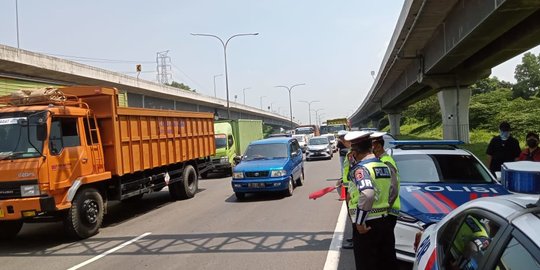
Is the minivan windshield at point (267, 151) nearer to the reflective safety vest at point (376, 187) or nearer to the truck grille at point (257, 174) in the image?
the truck grille at point (257, 174)

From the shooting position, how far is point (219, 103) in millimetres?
55500

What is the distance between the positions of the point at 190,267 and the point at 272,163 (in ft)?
23.1

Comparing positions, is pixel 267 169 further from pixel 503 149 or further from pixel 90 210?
pixel 503 149

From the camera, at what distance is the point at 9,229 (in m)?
9.67

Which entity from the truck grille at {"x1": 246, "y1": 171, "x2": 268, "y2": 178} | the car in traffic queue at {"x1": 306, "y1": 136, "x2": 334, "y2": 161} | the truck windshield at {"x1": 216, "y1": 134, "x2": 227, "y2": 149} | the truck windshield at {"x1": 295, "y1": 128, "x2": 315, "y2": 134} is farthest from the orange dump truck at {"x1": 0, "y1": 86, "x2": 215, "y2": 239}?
the truck windshield at {"x1": 295, "y1": 128, "x2": 315, "y2": 134}

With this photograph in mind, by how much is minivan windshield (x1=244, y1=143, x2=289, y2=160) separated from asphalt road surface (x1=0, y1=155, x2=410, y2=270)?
1.82m

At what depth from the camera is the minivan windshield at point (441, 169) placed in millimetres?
7152

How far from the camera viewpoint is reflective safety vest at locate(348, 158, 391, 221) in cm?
448

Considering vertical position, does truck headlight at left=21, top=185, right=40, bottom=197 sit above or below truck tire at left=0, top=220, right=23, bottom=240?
above

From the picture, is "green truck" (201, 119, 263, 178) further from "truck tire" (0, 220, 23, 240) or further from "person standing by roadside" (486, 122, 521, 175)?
"person standing by roadside" (486, 122, 521, 175)

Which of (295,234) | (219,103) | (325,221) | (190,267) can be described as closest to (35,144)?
(190,267)

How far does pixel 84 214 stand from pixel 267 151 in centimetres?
643

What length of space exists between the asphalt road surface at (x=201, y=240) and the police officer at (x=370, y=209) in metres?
1.90

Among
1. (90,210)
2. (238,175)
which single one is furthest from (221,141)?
(90,210)
